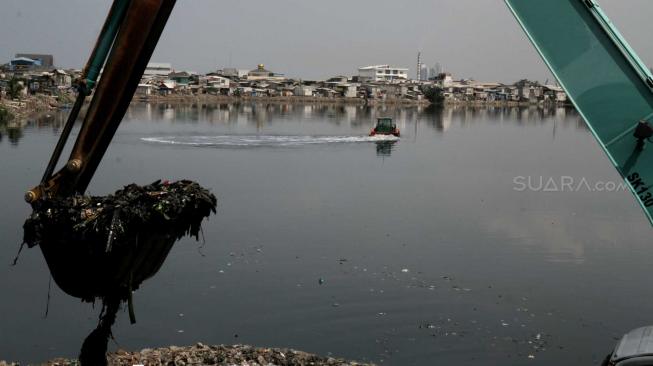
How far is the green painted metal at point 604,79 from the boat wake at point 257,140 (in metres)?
46.7

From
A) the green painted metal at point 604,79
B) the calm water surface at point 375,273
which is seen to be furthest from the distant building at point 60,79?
the green painted metal at point 604,79

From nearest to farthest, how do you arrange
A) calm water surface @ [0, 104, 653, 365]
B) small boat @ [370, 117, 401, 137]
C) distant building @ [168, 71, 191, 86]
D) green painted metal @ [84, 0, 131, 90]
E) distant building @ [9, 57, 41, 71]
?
green painted metal @ [84, 0, 131, 90] → calm water surface @ [0, 104, 653, 365] → small boat @ [370, 117, 401, 137] → distant building @ [9, 57, 41, 71] → distant building @ [168, 71, 191, 86]

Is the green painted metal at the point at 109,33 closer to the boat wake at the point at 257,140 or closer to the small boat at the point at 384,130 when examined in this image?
the boat wake at the point at 257,140

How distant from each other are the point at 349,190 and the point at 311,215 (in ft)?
24.2

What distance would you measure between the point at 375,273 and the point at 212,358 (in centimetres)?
818

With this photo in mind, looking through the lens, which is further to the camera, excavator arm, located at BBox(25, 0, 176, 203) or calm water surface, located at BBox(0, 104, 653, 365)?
calm water surface, located at BBox(0, 104, 653, 365)

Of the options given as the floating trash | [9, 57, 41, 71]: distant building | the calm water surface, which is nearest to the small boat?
the calm water surface

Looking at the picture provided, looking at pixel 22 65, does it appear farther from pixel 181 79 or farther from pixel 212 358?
pixel 212 358

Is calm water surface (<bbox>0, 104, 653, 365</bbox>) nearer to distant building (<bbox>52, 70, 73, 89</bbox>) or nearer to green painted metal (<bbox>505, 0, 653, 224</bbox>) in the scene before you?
green painted metal (<bbox>505, 0, 653, 224</bbox>)

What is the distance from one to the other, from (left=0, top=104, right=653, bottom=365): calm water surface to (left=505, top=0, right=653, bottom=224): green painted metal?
6.23m

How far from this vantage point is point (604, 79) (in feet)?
22.8

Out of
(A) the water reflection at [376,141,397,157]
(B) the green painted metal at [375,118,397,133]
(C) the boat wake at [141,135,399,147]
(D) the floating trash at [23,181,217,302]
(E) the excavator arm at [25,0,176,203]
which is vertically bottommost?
(A) the water reflection at [376,141,397,157]

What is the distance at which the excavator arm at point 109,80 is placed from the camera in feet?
22.5

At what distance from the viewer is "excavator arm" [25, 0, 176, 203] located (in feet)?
22.5
